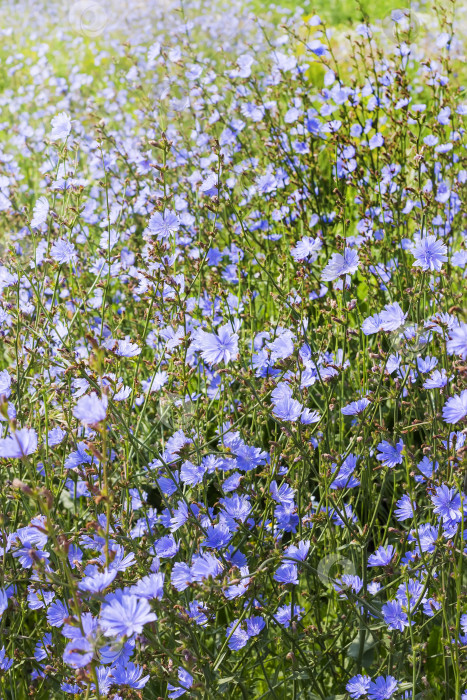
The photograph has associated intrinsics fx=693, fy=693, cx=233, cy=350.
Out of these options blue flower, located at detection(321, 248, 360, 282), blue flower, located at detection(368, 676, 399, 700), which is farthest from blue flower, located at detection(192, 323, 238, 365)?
blue flower, located at detection(368, 676, 399, 700)

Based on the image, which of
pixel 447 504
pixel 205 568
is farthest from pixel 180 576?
pixel 447 504

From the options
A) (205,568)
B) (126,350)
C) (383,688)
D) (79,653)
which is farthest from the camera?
(126,350)

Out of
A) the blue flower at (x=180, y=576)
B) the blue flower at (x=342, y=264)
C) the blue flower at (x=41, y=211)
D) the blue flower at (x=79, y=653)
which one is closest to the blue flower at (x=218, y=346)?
the blue flower at (x=342, y=264)

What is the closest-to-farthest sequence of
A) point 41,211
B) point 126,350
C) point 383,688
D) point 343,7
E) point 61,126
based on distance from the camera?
point 383,688 < point 126,350 < point 61,126 < point 41,211 < point 343,7

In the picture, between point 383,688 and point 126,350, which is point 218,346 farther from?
point 383,688

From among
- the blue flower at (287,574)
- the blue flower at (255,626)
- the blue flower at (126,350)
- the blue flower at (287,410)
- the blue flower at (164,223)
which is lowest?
the blue flower at (255,626)

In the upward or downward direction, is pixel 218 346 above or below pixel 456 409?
above

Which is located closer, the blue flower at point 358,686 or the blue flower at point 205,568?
the blue flower at point 205,568

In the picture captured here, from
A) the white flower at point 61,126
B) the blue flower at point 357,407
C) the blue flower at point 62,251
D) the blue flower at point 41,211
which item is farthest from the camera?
the blue flower at point 41,211

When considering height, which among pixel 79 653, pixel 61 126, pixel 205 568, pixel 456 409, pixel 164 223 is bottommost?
pixel 79 653

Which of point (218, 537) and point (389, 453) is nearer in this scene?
point (218, 537)

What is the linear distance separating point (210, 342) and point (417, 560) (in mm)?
700

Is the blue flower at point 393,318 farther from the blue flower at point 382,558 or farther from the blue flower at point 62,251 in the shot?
the blue flower at point 62,251

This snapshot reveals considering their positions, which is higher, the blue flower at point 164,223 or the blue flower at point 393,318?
the blue flower at point 164,223
